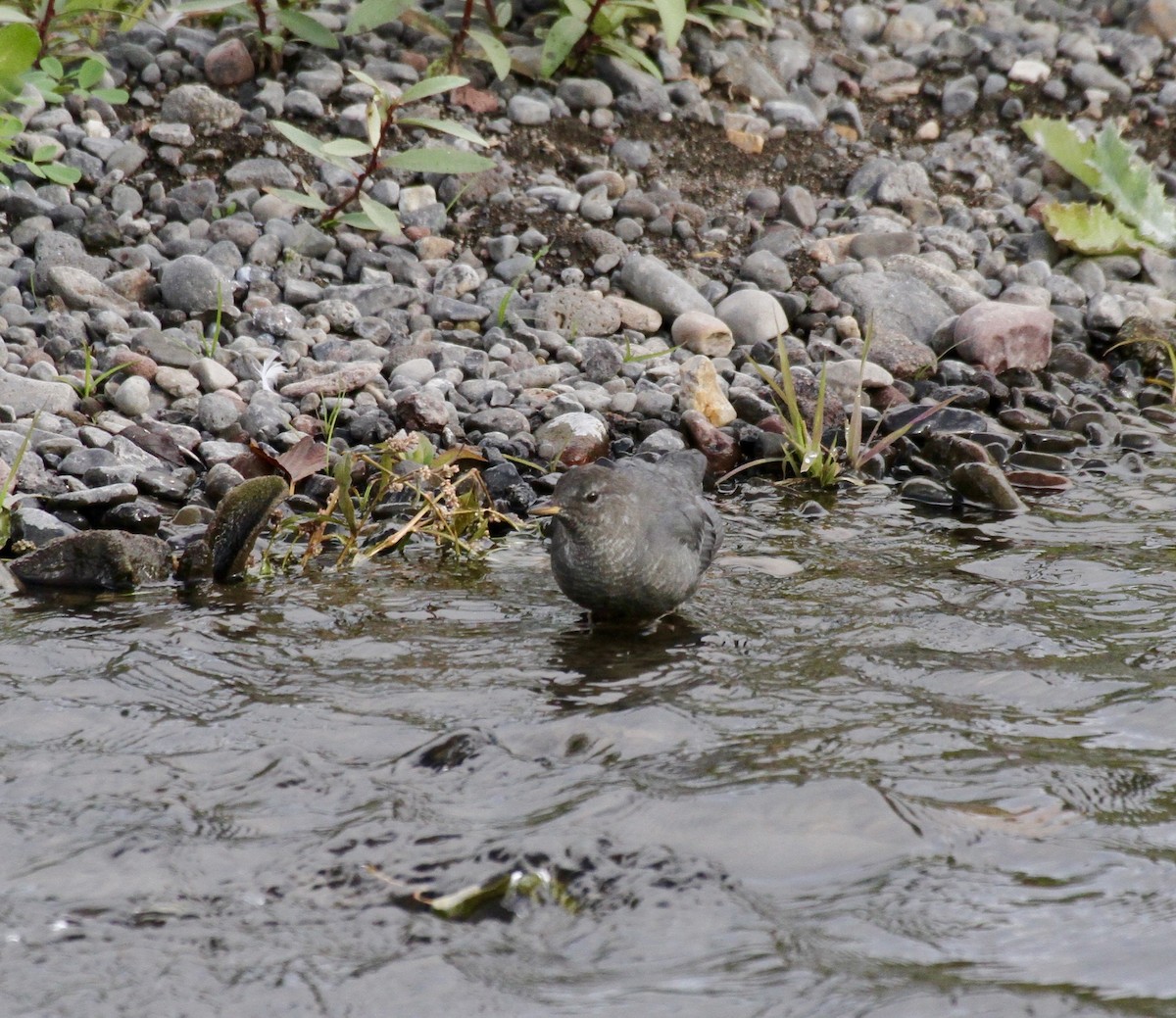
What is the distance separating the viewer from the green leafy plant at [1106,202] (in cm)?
1002

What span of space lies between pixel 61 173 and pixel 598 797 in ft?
19.6

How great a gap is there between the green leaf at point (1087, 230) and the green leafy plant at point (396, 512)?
17.2 feet

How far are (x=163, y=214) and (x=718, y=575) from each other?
14.7ft

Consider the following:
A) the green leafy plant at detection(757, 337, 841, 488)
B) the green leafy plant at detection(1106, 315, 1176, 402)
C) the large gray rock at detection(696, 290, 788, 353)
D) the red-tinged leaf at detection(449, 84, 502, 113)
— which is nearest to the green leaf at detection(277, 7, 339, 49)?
the red-tinged leaf at detection(449, 84, 502, 113)

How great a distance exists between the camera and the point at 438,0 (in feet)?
34.4

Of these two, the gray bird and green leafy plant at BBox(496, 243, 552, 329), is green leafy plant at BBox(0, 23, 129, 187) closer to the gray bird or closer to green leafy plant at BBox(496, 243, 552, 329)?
green leafy plant at BBox(496, 243, 552, 329)

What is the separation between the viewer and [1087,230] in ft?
32.9

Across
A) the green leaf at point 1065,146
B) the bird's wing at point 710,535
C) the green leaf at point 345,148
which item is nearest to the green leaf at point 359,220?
the green leaf at point 345,148

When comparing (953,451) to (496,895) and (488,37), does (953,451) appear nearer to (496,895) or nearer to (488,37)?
(488,37)

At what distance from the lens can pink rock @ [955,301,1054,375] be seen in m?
8.70

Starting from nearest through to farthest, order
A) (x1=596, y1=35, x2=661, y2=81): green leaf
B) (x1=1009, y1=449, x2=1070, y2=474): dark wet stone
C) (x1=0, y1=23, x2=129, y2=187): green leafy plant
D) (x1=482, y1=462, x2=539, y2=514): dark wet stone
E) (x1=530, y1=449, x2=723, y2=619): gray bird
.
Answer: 1. (x1=530, y1=449, x2=723, y2=619): gray bird
2. (x1=482, y1=462, x2=539, y2=514): dark wet stone
3. (x1=1009, y1=449, x2=1070, y2=474): dark wet stone
4. (x1=0, y1=23, x2=129, y2=187): green leafy plant
5. (x1=596, y1=35, x2=661, y2=81): green leaf

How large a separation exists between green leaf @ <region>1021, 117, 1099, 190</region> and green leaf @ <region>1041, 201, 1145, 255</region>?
0.36m

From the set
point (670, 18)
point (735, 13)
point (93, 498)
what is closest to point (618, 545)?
→ point (93, 498)

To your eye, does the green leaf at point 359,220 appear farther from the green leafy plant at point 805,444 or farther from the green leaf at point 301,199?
the green leafy plant at point 805,444
